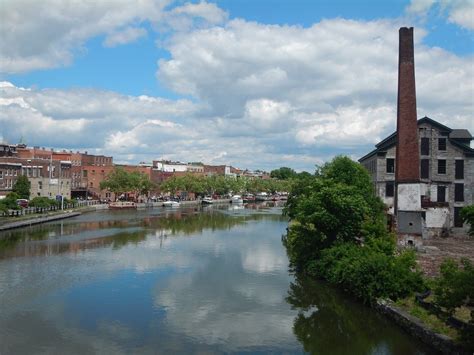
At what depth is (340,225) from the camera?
109 feet

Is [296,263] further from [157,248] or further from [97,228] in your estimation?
[97,228]

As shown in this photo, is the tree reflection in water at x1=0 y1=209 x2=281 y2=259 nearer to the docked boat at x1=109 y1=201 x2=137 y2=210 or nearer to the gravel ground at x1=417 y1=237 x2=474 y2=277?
the docked boat at x1=109 y1=201 x2=137 y2=210

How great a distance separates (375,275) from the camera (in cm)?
2559

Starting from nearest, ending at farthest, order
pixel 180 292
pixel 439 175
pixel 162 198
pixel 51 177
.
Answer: pixel 180 292 < pixel 439 175 < pixel 51 177 < pixel 162 198

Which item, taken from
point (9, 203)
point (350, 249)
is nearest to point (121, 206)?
point (9, 203)

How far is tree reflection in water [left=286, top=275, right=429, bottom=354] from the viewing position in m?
20.6

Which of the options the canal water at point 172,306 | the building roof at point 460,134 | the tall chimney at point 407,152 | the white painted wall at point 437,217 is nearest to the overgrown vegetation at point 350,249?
the canal water at point 172,306

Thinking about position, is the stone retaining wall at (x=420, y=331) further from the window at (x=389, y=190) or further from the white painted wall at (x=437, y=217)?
the window at (x=389, y=190)

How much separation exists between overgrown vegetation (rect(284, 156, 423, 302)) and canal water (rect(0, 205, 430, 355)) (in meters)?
1.32

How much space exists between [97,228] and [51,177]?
39.4 m

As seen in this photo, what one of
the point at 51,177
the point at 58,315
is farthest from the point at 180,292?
the point at 51,177

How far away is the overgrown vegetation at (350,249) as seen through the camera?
2538 centimetres

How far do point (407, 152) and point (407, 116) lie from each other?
9.61 feet

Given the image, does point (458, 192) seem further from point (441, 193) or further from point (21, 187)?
point (21, 187)
